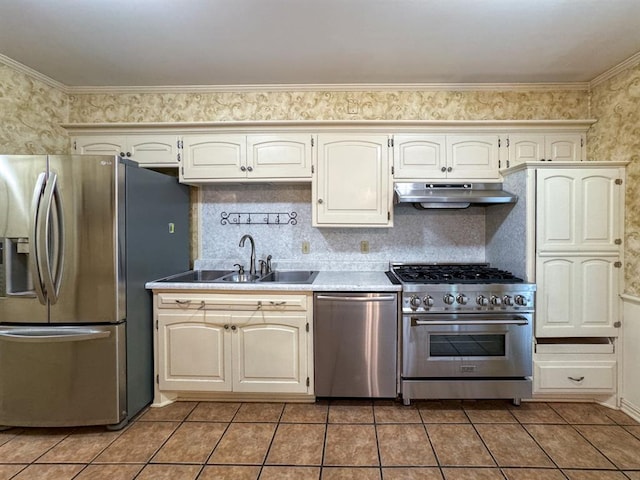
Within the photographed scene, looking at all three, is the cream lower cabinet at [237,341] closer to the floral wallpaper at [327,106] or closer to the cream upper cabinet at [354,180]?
the cream upper cabinet at [354,180]

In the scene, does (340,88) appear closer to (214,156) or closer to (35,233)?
(214,156)

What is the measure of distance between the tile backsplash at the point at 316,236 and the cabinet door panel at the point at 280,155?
1.16ft

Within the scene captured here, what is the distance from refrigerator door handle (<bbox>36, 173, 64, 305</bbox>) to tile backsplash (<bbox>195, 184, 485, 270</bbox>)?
113cm

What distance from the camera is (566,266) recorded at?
2.42 metres

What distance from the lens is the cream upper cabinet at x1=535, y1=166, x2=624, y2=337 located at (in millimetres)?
2406

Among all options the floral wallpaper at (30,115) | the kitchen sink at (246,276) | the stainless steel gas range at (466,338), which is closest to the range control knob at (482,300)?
the stainless steel gas range at (466,338)

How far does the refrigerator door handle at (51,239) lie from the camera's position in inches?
79.8

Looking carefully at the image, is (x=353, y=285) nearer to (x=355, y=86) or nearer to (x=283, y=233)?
(x=283, y=233)

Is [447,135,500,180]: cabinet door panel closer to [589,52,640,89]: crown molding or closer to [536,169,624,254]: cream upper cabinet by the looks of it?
[536,169,624,254]: cream upper cabinet

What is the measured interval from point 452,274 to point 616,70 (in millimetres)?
1936

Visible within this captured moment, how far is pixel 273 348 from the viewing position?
8.00 ft

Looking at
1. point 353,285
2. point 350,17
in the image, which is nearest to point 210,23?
point 350,17

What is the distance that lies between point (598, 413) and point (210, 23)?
A: 3625mm

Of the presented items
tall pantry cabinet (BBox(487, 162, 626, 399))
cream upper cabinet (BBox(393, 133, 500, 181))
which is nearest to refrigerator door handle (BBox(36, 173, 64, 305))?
cream upper cabinet (BBox(393, 133, 500, 181))
